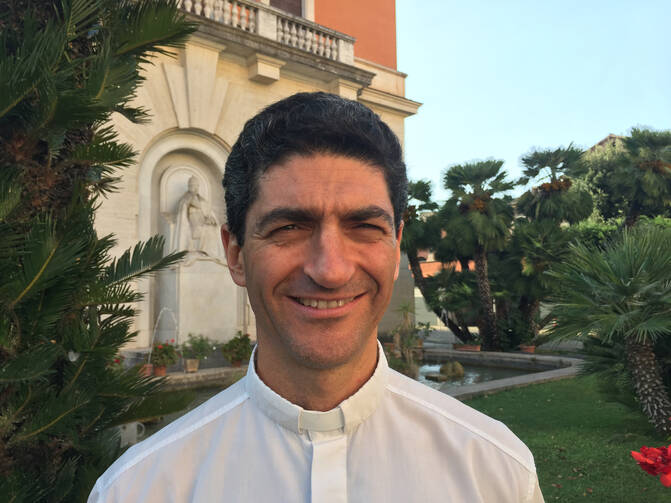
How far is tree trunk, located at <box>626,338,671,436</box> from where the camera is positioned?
501 centimetres

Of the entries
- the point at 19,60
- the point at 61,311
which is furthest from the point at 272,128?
the point at 61,311

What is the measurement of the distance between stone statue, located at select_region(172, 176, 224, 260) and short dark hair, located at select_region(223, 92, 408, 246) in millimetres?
9973

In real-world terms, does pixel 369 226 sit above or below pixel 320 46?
below

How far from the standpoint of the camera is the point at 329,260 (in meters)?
1.23

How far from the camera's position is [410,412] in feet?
4.54

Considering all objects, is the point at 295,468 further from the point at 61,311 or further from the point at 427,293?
the point at 427,293

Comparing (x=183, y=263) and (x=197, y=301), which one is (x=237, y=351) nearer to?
(x=197, y=301)

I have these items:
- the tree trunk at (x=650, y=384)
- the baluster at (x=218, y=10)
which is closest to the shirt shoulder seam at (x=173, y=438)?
the tree trunk at (x=650, y=384)

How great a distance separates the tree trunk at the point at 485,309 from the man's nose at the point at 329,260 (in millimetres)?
13042

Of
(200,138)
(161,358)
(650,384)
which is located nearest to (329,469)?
(650,384)

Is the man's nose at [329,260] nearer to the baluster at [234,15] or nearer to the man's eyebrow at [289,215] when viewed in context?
the man's eyebrow at [289,215]

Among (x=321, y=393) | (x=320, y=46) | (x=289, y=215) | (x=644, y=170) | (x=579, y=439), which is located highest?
(x=320, y=46)

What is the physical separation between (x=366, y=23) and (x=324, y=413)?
16.4 metres

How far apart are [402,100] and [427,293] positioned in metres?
5.94
